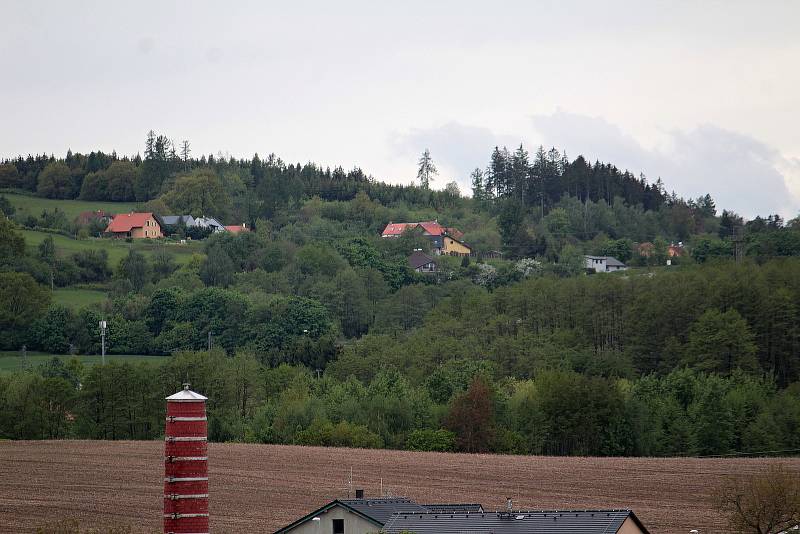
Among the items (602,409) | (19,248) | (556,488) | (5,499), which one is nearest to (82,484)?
(5,499)

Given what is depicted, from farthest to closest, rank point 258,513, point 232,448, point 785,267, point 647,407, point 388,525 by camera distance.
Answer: point 785,267 → point 647,407 → point 232,448 → point 258,513 → point 388,525

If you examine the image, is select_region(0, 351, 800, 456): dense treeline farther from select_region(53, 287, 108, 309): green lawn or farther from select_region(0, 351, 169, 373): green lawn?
select_region(53, 287, 108, 309): green lawn

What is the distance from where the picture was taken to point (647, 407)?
351 ft

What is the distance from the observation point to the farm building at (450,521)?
49781 mm

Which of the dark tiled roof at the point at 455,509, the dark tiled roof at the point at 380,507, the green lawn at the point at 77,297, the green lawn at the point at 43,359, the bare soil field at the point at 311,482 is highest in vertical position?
the green lawn at the point at 77,297

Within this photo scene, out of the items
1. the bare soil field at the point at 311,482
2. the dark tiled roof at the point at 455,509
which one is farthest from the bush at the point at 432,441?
the dark tiled roof at the point at 455,509

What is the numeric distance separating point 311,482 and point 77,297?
4311 inches

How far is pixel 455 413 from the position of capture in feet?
348

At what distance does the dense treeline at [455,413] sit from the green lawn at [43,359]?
2761cm

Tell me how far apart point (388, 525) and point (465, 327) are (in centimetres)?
9485

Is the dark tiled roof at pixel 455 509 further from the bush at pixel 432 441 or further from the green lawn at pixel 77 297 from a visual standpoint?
the green lawn at pixel 77 297

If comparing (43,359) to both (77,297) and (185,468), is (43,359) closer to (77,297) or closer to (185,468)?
(77,297)

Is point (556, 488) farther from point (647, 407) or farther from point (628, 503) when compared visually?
point (647, 407)

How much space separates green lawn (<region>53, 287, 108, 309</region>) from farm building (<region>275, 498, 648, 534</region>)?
404 ft
